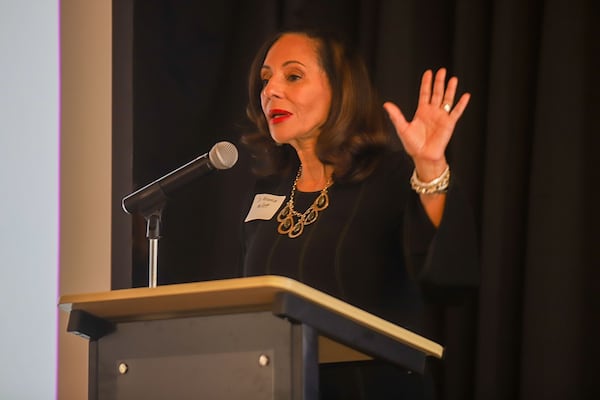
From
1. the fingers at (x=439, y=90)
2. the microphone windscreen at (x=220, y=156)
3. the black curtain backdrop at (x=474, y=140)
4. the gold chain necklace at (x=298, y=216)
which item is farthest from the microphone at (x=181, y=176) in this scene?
the fingers at (x=439, y=90)

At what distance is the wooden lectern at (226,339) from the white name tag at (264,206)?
576 millimetres

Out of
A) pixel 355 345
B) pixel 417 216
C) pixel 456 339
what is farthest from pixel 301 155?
pixel 355 345

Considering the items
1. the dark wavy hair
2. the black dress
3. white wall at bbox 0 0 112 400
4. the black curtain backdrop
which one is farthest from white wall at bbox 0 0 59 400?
the black dress

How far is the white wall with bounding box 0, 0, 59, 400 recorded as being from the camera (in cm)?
244

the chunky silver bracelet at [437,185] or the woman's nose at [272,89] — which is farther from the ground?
the woman's nose at [272,89]

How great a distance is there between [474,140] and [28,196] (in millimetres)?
1214

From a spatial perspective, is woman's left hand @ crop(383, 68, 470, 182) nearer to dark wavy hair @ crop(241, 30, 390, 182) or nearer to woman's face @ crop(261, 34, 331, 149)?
dark wavy hair @ crop(241, 30, 390, 182)

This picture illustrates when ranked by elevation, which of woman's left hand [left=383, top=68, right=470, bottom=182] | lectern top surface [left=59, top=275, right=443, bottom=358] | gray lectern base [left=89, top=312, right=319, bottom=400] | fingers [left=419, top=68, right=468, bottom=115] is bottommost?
gray lectern base [left=89, top=312, right=319, bottom=400]

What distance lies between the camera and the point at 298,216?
1.95 meters

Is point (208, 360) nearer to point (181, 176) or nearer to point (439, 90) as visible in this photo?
point (181, 176)

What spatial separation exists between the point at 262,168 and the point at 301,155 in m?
0.14

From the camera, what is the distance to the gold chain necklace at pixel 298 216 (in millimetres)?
1919

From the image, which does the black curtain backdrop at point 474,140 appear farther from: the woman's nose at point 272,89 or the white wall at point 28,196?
the woman's nose at point 272,89

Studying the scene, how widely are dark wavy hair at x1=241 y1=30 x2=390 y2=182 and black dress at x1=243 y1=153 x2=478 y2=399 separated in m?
0.06
